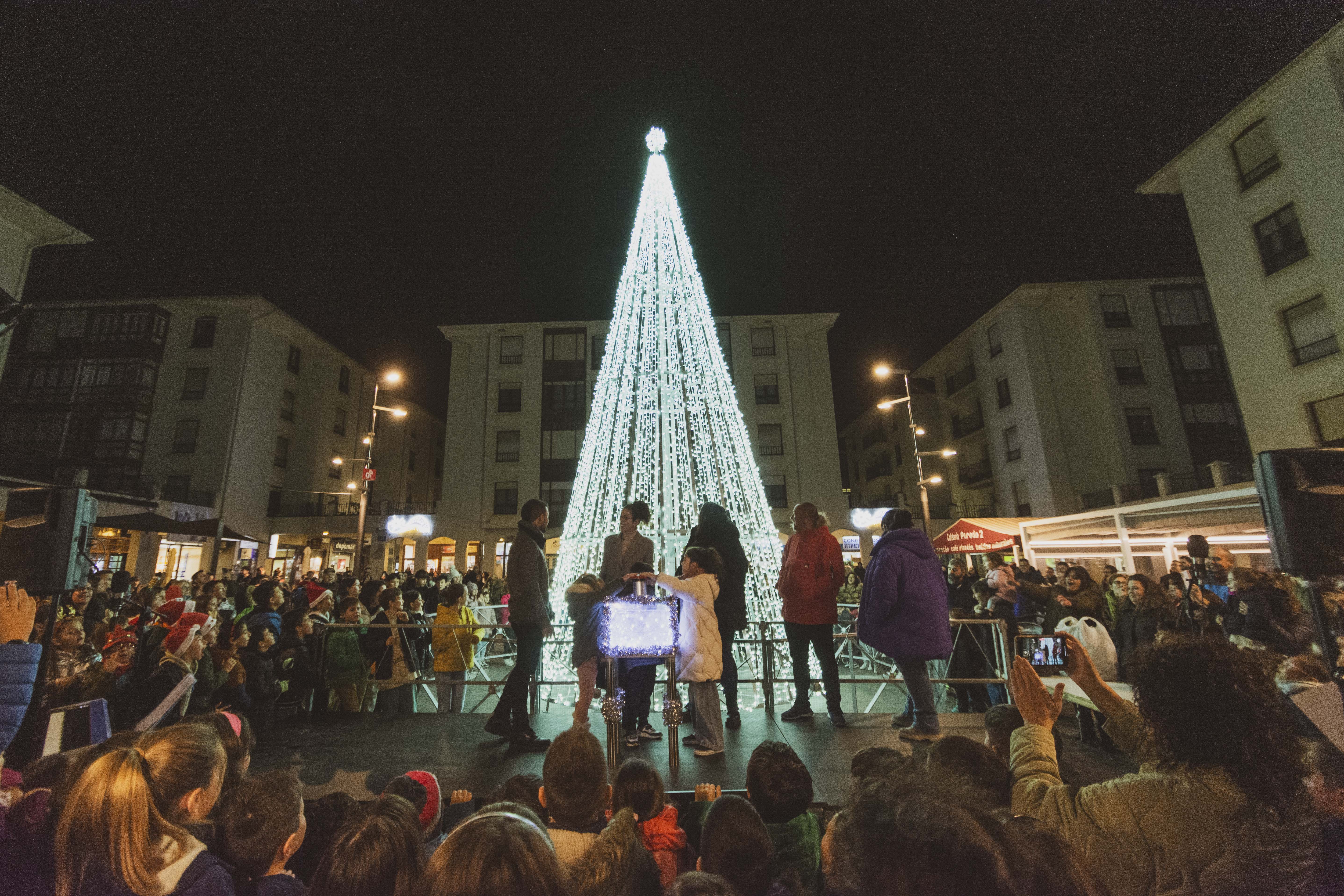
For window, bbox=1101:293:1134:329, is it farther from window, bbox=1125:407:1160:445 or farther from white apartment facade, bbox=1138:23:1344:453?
white apartment facade, bbox=1138:23:1344:453

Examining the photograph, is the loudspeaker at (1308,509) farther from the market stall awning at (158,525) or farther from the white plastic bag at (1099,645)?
the market stall awning at (158,525)

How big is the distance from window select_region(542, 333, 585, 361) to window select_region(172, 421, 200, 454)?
16.2m

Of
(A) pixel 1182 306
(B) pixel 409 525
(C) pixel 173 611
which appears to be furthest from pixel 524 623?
(A) pixel 1182 306

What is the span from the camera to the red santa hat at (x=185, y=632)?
→ 4.71 metres

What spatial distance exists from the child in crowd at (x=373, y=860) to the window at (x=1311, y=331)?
2159 centimetres

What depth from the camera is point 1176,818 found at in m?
1.67

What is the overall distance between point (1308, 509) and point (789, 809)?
3226mm

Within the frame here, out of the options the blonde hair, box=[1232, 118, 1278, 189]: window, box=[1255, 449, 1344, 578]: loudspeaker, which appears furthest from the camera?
box=[1232, 118, 1278, 189]: window

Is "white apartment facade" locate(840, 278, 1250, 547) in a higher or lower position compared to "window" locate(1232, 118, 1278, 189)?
lower

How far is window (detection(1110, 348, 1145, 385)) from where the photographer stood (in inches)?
1027

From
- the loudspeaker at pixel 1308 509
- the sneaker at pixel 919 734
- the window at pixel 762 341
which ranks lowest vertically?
the sneaker at pixel 919 734

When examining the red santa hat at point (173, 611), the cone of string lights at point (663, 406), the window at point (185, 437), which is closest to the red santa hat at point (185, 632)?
the red santa hat at point (173, 611)

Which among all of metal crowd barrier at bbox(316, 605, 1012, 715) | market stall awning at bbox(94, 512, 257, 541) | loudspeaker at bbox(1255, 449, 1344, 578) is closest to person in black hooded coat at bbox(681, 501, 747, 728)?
metal crowd barrier at bbox(316, 605, 1012, 715)

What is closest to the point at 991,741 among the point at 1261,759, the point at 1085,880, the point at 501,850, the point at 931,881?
the point at 1261,759
